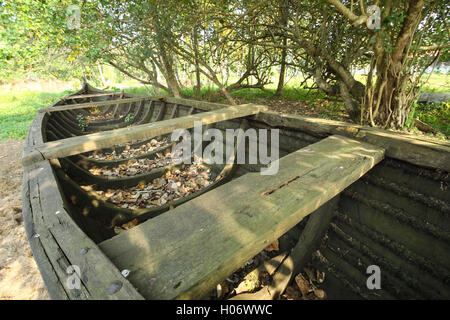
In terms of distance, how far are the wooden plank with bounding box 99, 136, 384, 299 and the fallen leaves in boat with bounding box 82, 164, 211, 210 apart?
1.87 metres

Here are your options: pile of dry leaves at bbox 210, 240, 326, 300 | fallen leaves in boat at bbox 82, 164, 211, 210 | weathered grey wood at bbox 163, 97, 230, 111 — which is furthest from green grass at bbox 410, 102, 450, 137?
fallen leaves in boat at bbox 82, 164, 211, 210

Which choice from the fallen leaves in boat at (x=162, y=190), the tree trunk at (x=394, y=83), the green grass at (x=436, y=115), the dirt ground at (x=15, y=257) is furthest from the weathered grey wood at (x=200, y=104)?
the green grass at (x=436, y=115)

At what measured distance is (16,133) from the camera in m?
7.33

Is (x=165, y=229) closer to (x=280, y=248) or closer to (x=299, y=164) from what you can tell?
(x=299, y=164)

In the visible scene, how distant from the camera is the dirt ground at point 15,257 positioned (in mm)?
2148

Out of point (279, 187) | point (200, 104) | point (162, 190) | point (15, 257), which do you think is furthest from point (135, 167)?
point (279, 187)

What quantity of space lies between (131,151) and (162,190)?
1.81m

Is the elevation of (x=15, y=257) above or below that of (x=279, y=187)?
below

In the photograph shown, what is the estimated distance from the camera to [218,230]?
39.0 inches

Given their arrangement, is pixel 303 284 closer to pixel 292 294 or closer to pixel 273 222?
pixel 292 294

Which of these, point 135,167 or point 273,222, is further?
point 135,167

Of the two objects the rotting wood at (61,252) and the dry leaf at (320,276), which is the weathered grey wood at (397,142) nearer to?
the dry leaf at (320,276)
